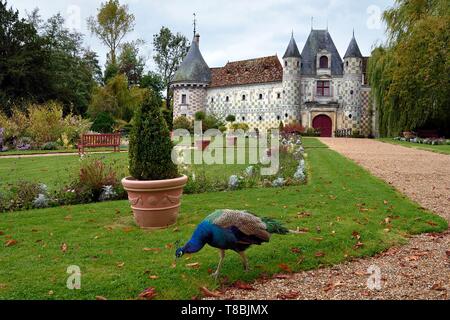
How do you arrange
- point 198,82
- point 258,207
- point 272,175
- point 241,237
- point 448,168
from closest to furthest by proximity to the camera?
point 241,237 < point 258,207 < point 272,175 < point 448,168 < point 198,82

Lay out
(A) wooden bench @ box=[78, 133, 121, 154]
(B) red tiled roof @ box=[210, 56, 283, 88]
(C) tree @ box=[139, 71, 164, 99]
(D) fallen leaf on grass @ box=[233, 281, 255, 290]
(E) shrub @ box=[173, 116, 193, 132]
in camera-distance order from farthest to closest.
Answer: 1. (C) tree @ box=[139, 71, 164, 99]
2. (B) red tiled roof @ box=[210, 56, 283, 88]
3. (E) shrub @ box=[173, 116, 193, 132]
4. (A) wooden bench @ box=[78, 133, 121, 154]
5. (D) fallen leaf on grass @ box=[233, 281, 255, 290]

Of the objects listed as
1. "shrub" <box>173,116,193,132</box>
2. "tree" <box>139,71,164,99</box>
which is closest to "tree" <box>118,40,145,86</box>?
"tree" <box>139,71,164,99</box>

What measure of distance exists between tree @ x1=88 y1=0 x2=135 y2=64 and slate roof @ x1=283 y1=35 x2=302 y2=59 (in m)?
16.7

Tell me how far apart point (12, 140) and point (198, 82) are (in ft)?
71.1

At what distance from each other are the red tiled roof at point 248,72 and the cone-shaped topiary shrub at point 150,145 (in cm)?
3188

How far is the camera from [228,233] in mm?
3666

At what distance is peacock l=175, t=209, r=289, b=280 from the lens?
3684 millimetres

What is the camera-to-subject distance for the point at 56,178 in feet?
31.4

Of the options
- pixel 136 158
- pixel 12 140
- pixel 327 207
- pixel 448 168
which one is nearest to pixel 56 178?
pixel 136 158

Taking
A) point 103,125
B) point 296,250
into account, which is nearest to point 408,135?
point 103,125

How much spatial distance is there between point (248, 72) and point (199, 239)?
118ft

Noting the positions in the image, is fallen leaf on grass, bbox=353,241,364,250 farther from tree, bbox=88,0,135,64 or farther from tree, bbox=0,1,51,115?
tree, bbox=88,0,135,64
